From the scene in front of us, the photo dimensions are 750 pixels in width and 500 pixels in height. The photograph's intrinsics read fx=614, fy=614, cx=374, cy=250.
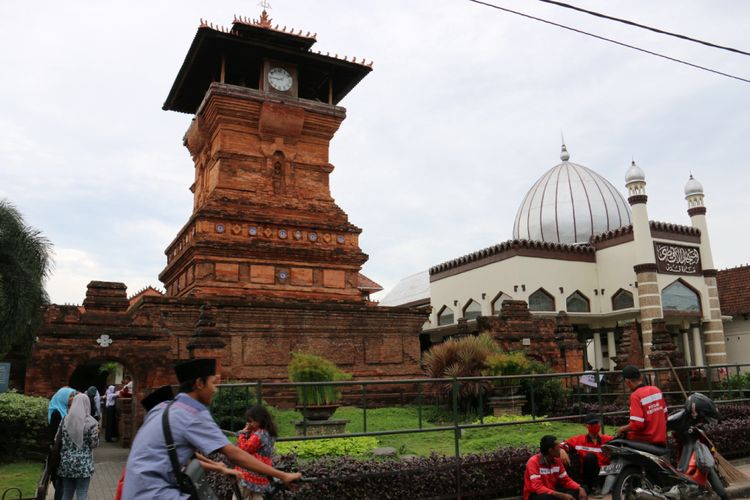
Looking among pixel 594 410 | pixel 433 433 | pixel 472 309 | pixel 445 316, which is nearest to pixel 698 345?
pixel 472 309

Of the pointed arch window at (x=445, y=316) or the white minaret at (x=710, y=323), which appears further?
the pointed arch window at (x=445, y=316)

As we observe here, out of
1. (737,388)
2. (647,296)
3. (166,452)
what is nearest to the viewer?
(166,452)

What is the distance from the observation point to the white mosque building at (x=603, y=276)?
32.1 m

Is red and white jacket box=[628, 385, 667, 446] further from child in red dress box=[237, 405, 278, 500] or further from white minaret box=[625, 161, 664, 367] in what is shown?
white minaret box=[625, 161, 664, 367]

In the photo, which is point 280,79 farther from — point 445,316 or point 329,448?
point 445,316

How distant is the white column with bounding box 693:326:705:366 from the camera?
34.2 m

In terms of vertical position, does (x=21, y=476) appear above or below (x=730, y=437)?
below

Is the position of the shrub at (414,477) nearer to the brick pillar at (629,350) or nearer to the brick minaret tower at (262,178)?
the brick minaret tower at (262,178)

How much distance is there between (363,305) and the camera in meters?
20.1

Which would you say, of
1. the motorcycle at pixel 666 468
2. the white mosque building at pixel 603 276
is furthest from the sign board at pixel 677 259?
the motorcycle at pixel 666 468

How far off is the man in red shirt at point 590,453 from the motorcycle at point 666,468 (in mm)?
1105

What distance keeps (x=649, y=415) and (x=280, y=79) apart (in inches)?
778

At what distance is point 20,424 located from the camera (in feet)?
38.8

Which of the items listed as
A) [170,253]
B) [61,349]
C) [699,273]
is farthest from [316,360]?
[699,273]
